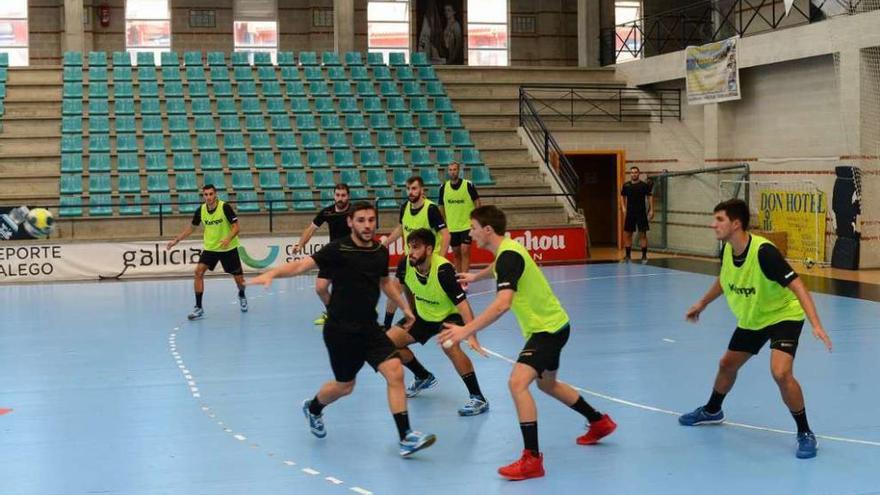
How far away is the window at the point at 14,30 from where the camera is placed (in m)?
35.3

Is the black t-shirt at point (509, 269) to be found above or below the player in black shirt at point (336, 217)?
below

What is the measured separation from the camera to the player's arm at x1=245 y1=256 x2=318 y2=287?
7973mm

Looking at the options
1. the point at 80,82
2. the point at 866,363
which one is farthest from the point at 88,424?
the point at 80,82

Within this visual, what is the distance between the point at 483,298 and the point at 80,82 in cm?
1536

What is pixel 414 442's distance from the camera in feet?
27.5

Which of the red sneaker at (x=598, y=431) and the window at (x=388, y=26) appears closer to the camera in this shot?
the red sneaker at (x=598, y=431)

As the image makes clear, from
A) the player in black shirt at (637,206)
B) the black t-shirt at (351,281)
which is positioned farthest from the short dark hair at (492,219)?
the player in black shirt at (637,206)

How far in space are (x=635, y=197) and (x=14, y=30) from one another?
836 inches

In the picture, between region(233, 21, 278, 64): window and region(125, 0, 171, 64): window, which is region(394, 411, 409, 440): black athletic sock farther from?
region(125, 0, 171, 64): window

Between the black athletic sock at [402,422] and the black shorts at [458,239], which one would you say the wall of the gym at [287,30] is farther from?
the black athletic sock at [402,422]

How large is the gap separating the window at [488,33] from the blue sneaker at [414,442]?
3036cm

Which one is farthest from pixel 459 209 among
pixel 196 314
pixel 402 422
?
pixel 402 422

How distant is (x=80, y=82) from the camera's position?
2938 cm

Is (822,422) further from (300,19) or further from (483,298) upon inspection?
(300,19)
